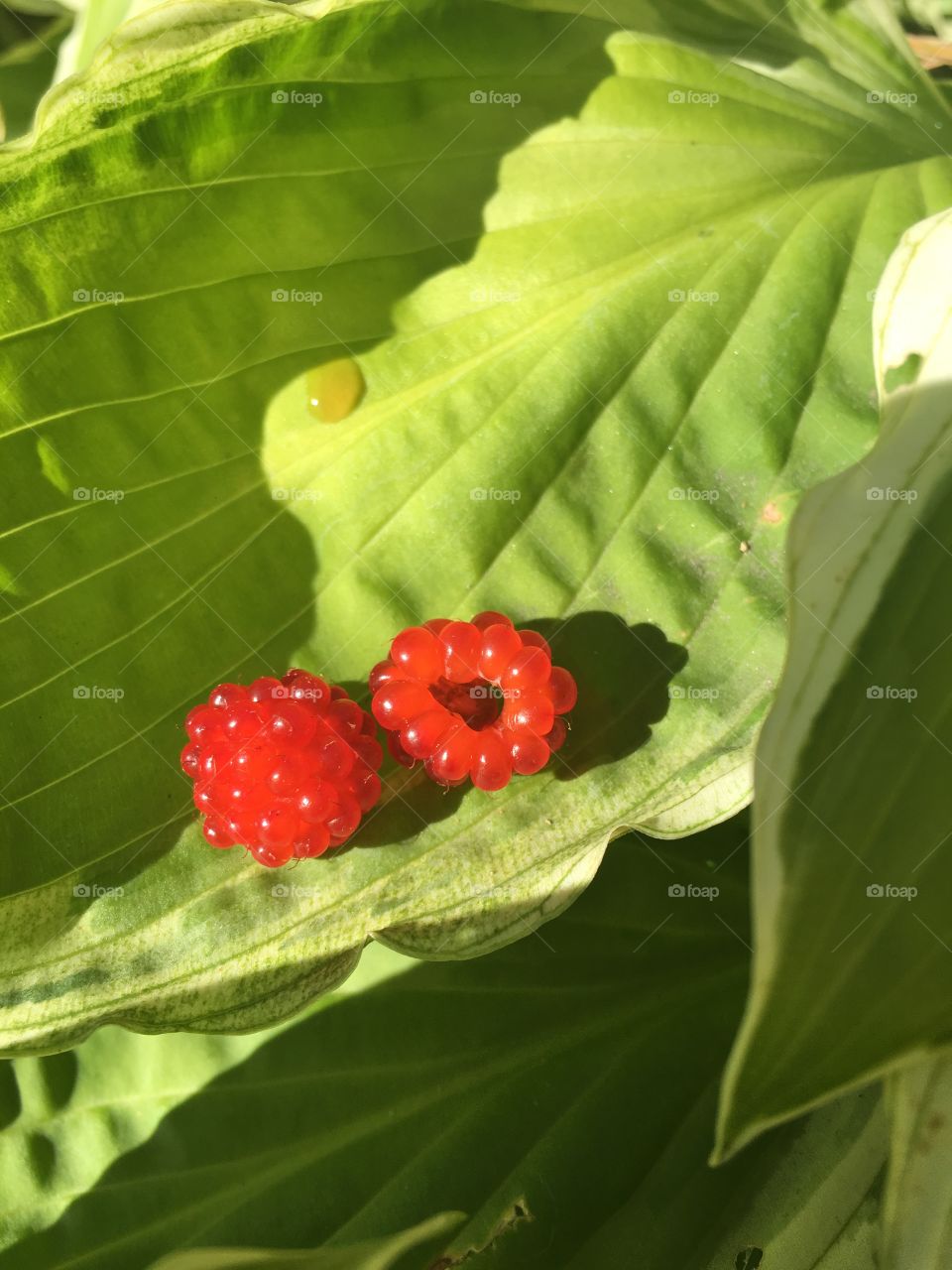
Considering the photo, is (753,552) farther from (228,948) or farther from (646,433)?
(228,948)

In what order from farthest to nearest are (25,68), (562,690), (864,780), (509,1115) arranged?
(25,68) → (509,1115) → (562,690) → (864,780)

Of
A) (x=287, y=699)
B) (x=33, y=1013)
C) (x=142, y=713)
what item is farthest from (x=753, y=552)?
(x=33, y=1013)

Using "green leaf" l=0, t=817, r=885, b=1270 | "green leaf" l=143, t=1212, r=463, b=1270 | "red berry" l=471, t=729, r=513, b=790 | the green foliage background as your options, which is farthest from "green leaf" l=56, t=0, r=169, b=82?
"green leaf" l=143, t=1212, r=463, b=1270

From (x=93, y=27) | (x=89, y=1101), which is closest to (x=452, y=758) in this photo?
(x=89, y=1101)

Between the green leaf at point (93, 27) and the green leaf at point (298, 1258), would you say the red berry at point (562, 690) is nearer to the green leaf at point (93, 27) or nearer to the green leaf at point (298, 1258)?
the green leaf at point (298, 1258)

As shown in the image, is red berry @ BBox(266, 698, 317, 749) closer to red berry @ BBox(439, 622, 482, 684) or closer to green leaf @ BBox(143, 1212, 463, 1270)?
red berry @ BBox(439, 622, 482, 684)

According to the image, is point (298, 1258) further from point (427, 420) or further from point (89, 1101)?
point (427, 420)
